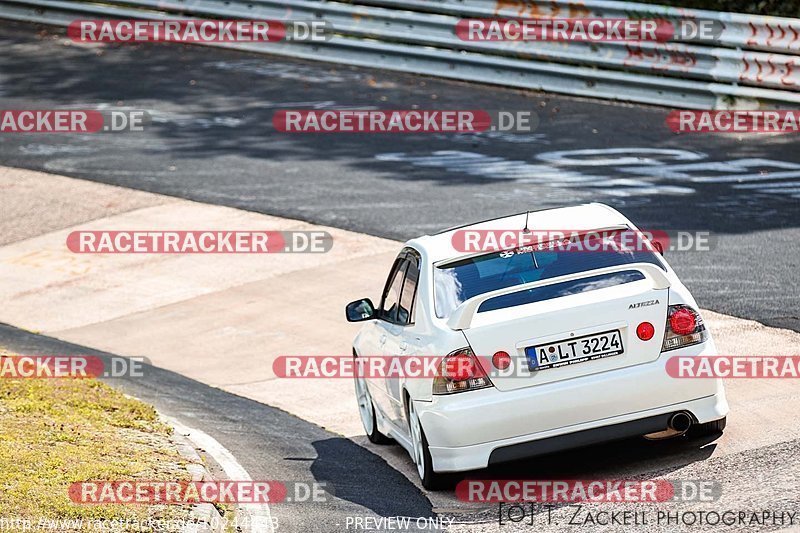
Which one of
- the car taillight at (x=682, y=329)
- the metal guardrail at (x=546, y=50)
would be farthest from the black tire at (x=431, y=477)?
the metal guardrail at (x=546, y=50)

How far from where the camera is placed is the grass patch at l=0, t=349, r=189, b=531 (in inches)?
308

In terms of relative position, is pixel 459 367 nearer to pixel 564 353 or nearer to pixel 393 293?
pixel 564 353

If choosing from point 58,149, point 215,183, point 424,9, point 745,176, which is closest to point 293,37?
point 424,9

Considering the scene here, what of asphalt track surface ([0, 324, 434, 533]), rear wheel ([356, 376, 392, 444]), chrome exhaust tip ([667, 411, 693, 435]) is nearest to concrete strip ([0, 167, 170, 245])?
asphalt track surface ([0, 324, 434, 533])

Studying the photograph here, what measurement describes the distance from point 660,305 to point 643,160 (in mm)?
10333

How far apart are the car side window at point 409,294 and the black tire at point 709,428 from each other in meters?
1.92

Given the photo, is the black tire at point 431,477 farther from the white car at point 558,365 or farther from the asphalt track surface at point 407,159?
the asphalt track surface at point 407,159

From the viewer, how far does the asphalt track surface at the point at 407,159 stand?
1496 centimetres

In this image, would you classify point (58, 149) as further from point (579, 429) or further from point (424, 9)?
point (579, 429)

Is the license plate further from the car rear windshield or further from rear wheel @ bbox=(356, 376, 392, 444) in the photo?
rear wheel @ bbox=(356, 376, 392, 444)

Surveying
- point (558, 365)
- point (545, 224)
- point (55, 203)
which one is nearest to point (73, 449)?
point (558, 365)

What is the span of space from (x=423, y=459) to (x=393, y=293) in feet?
5.55

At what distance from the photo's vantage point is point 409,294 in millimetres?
9305

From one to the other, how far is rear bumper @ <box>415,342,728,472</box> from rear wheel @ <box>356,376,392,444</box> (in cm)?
200
